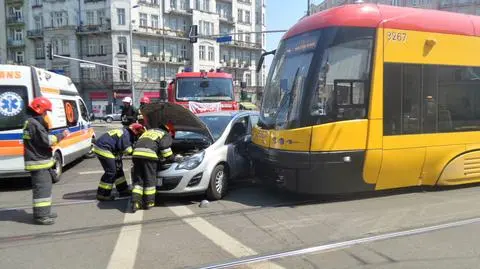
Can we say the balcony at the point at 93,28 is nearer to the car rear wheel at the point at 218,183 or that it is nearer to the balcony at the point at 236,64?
the balcony at the point at 236,64

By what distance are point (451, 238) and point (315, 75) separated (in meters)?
3.03

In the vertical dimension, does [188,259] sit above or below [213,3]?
below

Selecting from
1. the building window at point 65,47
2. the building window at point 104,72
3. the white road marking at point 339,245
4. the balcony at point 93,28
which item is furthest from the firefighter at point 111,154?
the building window at point 65,47

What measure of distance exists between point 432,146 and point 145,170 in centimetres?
487

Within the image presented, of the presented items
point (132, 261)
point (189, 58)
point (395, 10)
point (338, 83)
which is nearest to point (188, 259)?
point (132, 261)

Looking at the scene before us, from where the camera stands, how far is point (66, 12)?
6291 centimetres

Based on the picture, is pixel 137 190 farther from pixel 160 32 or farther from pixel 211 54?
pixel 211 54

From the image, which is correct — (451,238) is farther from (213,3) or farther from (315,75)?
(213,3)

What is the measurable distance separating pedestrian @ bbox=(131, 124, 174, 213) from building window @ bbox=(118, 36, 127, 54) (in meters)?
55.9

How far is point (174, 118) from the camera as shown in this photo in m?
9.03

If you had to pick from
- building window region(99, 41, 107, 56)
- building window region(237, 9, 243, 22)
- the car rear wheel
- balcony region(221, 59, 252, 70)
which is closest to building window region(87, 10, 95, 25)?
building window region(99, 41, 107, 56)

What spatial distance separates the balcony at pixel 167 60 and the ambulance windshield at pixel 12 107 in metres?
54.6

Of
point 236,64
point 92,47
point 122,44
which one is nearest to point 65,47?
point 92,47

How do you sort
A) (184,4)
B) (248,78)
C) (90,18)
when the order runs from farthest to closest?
(248,78), (184,4), (90,18)
